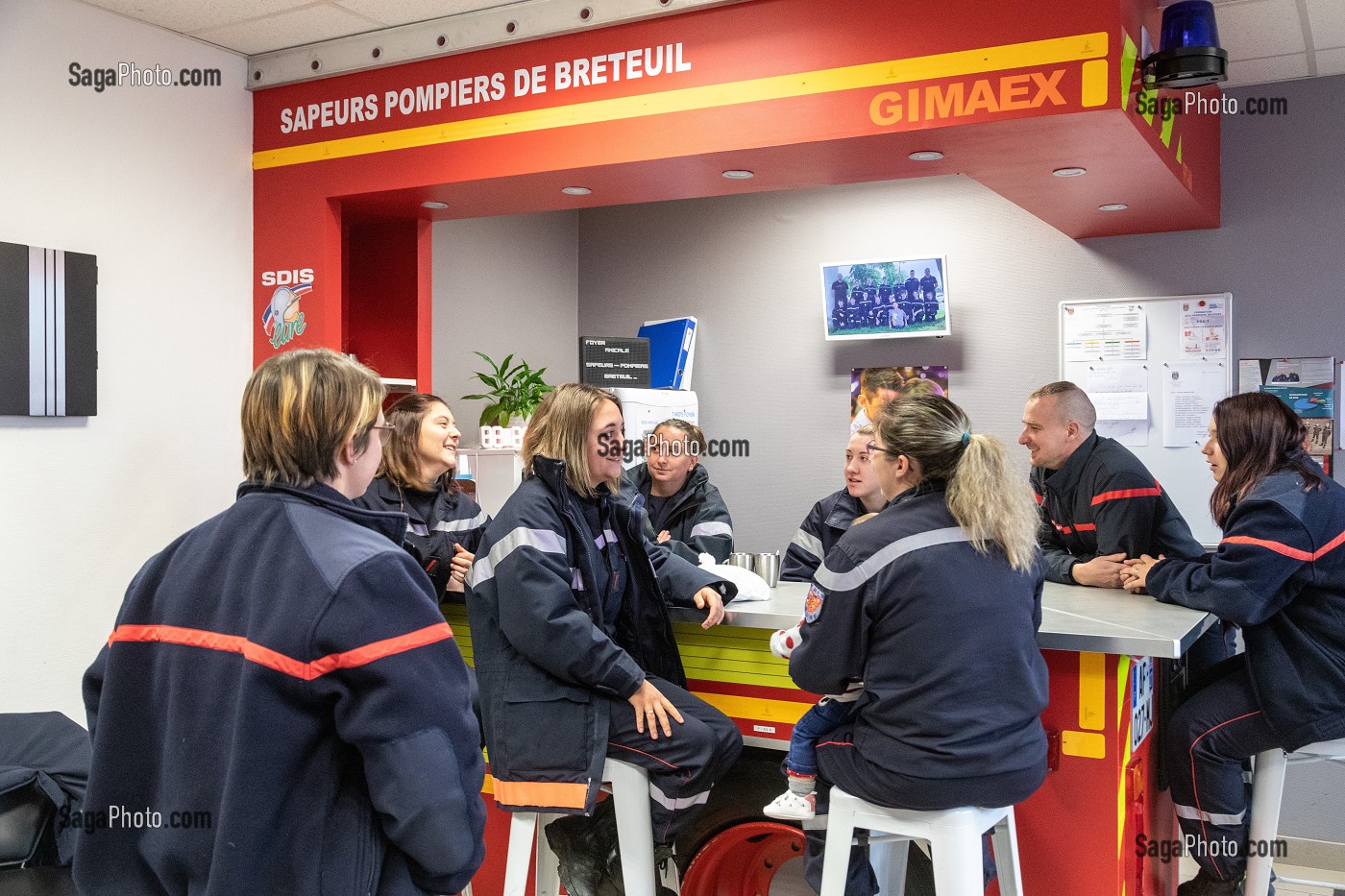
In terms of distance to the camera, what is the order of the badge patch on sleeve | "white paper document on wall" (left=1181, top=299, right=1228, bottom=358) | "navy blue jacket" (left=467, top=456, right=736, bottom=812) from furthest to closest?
"white paper document on wall" (left=1181, top=299, right=1228, bottom=358), "navy blue jacket" (left=467, top=456, right=736, bottom=812), the badge patch on sleeve

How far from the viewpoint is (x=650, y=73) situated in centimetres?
364

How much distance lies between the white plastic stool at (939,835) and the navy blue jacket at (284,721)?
100cm

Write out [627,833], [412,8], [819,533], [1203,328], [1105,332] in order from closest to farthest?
[627,833], [412,8], [819,533], [1203,328], [1105,332]

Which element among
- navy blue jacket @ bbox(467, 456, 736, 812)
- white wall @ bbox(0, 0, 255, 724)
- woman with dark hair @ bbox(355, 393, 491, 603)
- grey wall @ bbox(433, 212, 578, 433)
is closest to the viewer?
navy blue jacket @ bbox(467, 456, 736, 812)

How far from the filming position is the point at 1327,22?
402 centimetres

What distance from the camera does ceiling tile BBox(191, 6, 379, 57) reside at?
12.9 ft

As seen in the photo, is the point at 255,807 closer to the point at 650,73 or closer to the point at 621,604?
the point at 621,604

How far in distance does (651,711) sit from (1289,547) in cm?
160

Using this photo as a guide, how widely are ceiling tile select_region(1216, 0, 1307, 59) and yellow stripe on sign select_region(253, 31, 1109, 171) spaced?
49.1 inches

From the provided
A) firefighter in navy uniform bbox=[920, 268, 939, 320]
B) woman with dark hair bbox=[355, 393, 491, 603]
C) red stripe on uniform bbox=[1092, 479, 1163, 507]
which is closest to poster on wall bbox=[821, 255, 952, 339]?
firefighter in navy uniform bbox=[920, 268, 939, 320]

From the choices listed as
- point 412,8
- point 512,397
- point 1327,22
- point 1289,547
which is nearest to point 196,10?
point 412,8

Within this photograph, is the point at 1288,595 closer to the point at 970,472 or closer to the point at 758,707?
the point at 970,472

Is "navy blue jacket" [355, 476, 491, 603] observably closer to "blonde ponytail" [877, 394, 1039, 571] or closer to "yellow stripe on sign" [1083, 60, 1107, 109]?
"blonde ponytail" [877, 394, 1039, 571]

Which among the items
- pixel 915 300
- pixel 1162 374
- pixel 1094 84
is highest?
pixel 1094 84
